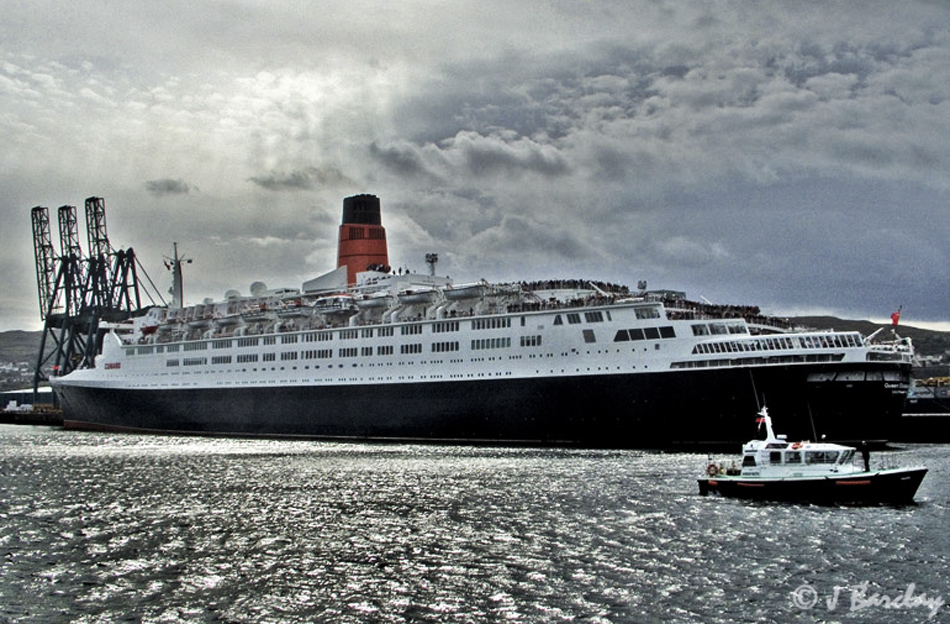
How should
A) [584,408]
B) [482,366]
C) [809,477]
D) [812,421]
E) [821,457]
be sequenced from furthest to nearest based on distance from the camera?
1. [482,366]
2. [584,408]
3. [812,421]
4. [821,457]
5. [809,477]

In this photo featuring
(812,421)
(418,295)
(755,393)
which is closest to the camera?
(812,421)

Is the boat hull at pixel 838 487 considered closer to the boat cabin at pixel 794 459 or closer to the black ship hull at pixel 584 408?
the boat cabin at pixel 794 459

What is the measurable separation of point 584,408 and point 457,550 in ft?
97.1

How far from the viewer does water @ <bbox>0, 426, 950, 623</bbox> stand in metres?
20.7

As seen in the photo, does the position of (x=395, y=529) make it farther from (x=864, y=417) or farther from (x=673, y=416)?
(x=864, y=417)

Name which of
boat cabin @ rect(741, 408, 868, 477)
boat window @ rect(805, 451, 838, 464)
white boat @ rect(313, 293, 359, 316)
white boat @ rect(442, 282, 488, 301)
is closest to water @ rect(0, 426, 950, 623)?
boat cabin @ rect(741, 408, 868, 477)

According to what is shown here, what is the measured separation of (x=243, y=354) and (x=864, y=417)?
4463 cm

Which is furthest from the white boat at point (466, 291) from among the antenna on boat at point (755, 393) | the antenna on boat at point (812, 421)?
the antenna on boat at point (812, 421)

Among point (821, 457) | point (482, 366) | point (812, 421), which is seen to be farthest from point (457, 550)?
point (482, 366)

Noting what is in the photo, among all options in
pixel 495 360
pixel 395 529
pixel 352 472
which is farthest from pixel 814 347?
pixel 395 529

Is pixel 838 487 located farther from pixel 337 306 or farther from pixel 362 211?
pixel 362 211

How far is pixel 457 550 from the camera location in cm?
2584

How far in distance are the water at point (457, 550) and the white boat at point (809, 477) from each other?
3.08ft

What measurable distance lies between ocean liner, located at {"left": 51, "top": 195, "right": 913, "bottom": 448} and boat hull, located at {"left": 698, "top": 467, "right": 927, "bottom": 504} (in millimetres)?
15520
